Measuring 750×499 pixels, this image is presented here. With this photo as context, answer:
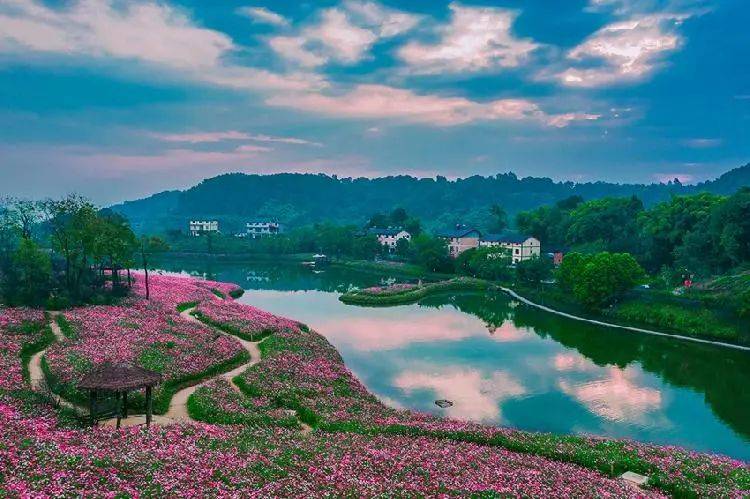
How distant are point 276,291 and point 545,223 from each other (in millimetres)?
67372

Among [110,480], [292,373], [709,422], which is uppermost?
[110,480]

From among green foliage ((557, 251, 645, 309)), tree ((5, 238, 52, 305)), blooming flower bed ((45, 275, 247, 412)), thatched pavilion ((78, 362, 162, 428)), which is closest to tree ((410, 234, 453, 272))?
green foliage ((557, 251, 645, 309))

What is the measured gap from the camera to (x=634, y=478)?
66.3 ft

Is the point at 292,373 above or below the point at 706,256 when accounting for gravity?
below

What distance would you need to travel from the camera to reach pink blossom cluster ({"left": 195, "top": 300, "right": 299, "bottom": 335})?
43.3 meters

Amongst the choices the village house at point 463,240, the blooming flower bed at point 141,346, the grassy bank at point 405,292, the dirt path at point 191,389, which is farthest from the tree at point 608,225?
the blooming flower bed at point 141,346

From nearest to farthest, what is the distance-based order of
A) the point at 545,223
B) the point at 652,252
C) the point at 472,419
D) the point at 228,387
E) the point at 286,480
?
the point at 286,480
the point at 228,387
the point at 472,419
the point at 652,252
the point at 545,223

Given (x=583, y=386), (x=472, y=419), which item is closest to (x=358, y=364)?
(x=472, y=419)

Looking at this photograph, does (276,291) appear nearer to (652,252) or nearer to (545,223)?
(652,252)

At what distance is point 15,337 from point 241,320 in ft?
55.5

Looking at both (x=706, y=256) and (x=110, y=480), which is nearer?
(x=110, y=480)

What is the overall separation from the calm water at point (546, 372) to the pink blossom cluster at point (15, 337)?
65.6 ft

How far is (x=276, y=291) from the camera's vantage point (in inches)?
3474

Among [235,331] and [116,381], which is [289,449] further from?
[235,331]
